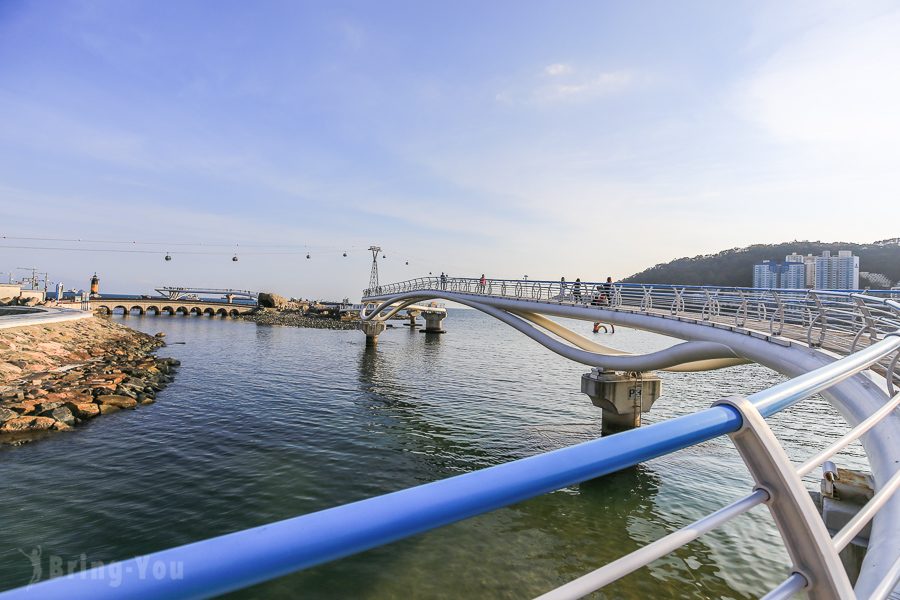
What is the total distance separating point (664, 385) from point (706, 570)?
1986cm

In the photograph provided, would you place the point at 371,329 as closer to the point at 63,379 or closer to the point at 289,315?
the point at 63,379

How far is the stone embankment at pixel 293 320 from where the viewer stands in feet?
228

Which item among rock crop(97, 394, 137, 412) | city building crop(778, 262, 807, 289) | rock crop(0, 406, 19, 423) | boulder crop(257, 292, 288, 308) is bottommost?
rock crop(97, 394, 137, 412)

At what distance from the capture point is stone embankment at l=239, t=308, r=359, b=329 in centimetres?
6956

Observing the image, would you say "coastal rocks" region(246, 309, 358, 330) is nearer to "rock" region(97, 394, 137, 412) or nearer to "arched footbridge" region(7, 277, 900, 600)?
"rock" region(97, 394, 137, 412)

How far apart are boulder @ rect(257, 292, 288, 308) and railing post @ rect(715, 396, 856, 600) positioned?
324 feet

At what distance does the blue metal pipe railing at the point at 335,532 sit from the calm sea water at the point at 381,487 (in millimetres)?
7165

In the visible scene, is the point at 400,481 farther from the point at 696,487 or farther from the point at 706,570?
the point at 696,487

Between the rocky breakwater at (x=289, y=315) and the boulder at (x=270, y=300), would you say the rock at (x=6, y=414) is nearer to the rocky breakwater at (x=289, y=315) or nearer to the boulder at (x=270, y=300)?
the rocky breakwater at (x=289, y=315)

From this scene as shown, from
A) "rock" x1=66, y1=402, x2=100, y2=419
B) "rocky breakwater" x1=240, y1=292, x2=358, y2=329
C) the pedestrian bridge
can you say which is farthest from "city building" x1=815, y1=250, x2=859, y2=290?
the pedestrian bridge

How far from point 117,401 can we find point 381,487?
1170 centimetres

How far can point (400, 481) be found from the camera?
37.0ft

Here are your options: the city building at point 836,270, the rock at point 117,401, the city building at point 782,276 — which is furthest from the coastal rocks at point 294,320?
the city building at point 836,270

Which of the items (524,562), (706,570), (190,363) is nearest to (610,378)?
(706,570)
